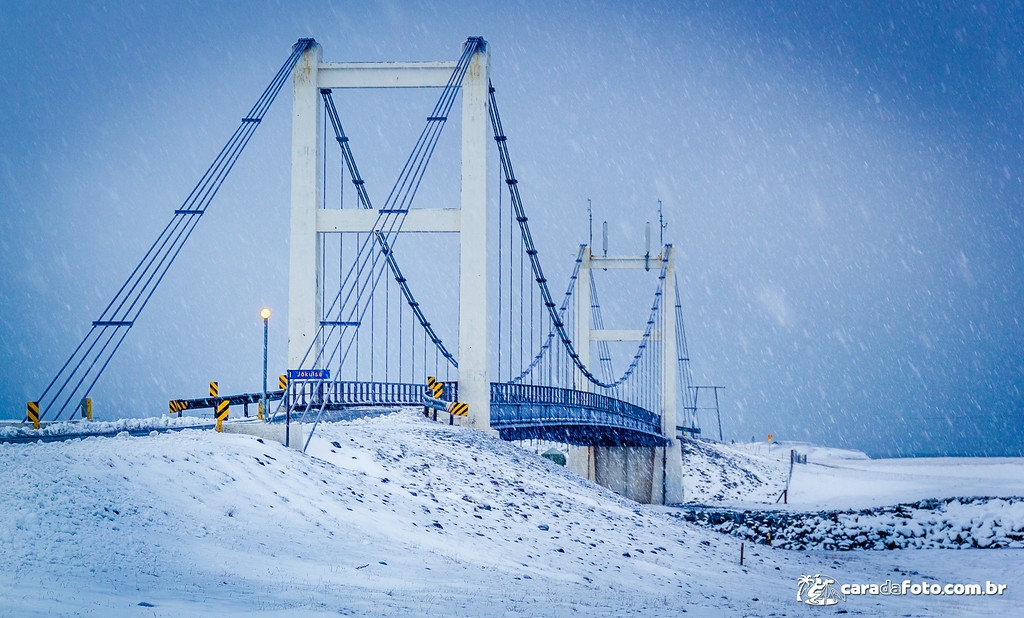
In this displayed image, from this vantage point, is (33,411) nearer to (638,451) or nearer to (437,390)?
(437,390)

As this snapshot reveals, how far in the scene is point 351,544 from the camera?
13711mm

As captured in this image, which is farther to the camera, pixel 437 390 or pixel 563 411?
pixel 563 411

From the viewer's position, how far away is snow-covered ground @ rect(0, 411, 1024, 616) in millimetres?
10312

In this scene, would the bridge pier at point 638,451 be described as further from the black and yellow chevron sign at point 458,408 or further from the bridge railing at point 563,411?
the black and yellow chevron sign at point 458,408

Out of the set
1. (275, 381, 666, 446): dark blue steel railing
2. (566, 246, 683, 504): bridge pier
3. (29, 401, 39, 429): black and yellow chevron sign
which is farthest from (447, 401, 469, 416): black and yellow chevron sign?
(566, 246, 683, 504): bridge pier

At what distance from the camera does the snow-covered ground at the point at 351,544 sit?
10312mm

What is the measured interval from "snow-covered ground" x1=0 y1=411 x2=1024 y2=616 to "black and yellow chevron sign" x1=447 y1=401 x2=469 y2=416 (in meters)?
4.04

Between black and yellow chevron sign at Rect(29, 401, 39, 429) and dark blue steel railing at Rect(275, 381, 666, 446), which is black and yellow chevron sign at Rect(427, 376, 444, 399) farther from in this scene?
black and yellow chevron sign at Rect(29, 401, 39, 429)

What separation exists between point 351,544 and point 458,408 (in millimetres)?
14839

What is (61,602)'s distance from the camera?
880 centimetres

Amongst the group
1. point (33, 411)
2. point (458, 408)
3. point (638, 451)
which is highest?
point (33, 411)

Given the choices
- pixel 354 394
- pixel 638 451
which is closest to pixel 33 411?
pixel 354 394

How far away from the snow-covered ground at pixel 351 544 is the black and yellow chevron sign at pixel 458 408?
4043 mm

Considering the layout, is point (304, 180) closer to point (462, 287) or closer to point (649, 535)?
point (462, 287)
